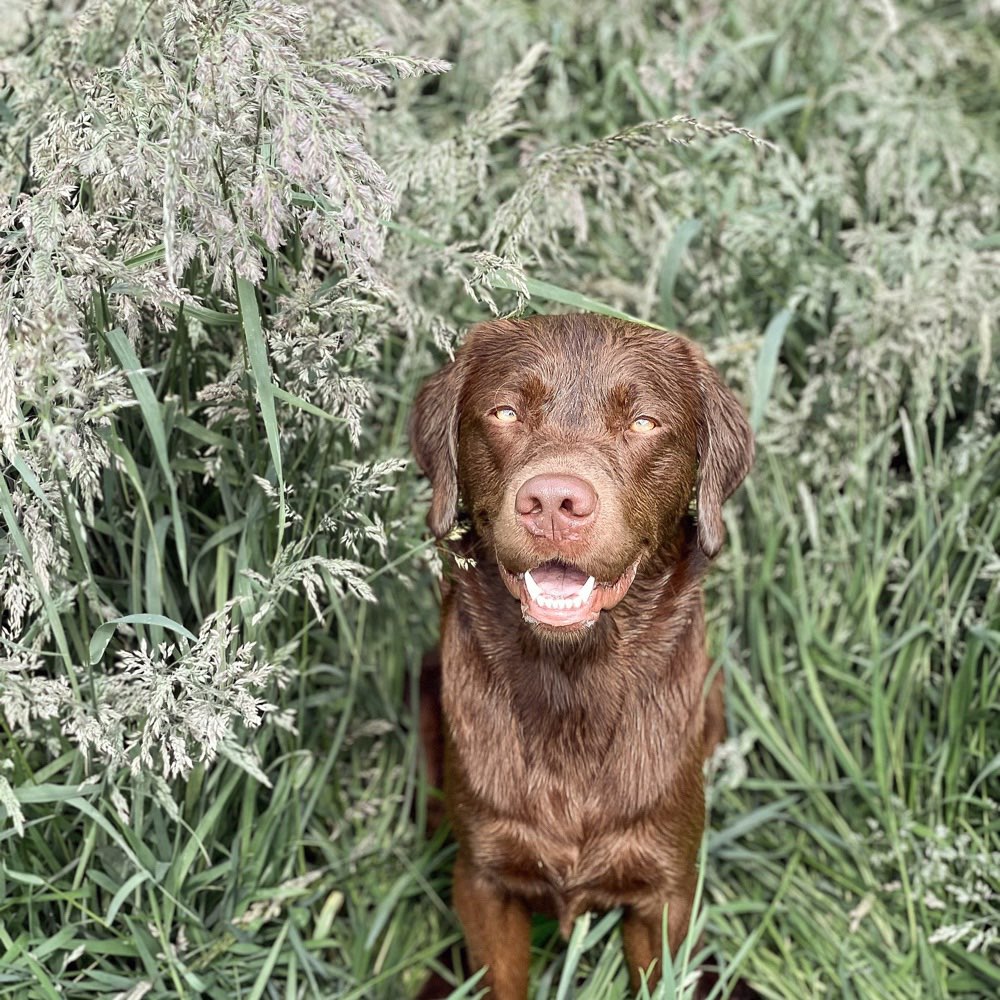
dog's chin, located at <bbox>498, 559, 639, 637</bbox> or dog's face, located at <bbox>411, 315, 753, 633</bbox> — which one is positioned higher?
dog's face, located at <bbox>411, 315, 753, 633</bbox>

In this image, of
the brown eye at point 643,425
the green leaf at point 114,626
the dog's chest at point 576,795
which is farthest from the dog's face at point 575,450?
the green leaf at point 114,626

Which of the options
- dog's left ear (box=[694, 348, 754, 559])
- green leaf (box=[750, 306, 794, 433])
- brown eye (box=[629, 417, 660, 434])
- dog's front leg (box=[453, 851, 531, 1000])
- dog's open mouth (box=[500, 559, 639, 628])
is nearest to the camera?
dog's open mouth (box=[500, 559, 639, 628])

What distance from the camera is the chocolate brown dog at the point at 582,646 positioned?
7.45 feet

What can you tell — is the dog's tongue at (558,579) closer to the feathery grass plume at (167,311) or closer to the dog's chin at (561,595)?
the dog's chin at (561,595)

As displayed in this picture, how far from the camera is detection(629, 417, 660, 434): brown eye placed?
2262mm

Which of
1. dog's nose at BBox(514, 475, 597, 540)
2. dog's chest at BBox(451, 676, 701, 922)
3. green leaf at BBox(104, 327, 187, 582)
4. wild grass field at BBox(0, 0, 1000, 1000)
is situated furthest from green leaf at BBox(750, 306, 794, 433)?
green leaf at BBox(104, 327, 187, 582)

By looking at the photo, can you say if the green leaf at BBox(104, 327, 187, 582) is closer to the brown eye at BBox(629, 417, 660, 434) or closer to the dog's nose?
the dog's nose

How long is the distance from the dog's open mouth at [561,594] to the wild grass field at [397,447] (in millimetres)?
336

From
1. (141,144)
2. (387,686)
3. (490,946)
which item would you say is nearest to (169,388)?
(141,144)

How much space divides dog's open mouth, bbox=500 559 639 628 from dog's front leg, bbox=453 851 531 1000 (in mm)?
747

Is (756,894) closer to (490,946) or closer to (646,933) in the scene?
(646,933)

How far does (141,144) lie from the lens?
6.70 ft

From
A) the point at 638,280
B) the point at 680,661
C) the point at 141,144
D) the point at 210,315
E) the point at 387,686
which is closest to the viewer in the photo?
the point at 141,144

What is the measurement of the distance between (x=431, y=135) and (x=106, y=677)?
2027 millimetres
